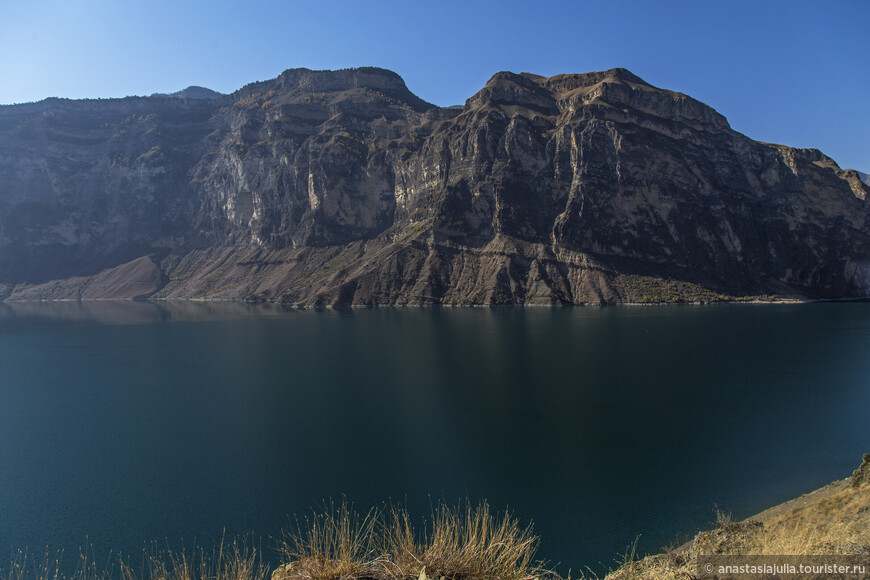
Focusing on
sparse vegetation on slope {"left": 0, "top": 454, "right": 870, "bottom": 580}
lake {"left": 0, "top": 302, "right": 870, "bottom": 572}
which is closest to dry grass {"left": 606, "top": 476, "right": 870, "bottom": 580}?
sparse vegetation on slope {"left": 0, "top": 454, "right": 870, "bottom": 580}

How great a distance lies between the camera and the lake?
26359 millimetres

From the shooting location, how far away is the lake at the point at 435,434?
26359 mm

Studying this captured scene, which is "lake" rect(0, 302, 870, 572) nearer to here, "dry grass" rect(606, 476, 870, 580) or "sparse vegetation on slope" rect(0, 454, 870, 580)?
"sparse vegetation on slope" rect(0, 454, 870, 580)

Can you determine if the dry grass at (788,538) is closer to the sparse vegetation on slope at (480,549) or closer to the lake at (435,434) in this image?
the sparse vegetation on slope at (480,549)

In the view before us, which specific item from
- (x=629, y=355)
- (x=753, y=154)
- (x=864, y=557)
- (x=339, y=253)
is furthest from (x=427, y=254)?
(x=864, y=557)

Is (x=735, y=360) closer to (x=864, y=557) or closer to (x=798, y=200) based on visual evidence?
(x=864, y=557)

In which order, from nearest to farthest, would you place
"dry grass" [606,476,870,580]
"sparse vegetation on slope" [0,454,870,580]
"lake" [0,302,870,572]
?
"sparse vegetation on slope" [0,454,870,580] → "dry grass" [606,476,870,580] → "lake" [0,302,870,572]

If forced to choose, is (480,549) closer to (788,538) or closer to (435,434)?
(788,538)

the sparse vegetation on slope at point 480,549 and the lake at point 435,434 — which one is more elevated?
the sparse vegetation on slope at point 480,549

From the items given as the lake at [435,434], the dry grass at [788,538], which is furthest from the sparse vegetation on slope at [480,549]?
the lake at [435,434]

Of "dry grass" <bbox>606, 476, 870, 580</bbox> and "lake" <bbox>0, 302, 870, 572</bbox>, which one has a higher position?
"dry grass" <bbox>606, 476, 870, 580</bbox>

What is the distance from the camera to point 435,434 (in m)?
37.8

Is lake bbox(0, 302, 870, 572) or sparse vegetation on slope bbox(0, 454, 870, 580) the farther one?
lake bbox(0, 302, 870, 572)

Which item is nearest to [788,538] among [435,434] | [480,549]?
[480,549]
